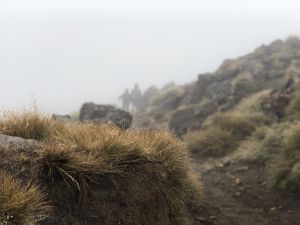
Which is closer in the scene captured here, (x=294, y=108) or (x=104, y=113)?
(x=294, y=108)

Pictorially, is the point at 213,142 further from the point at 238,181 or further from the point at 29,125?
the point at 29,125

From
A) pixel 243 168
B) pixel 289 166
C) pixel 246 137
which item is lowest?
pixel 243 168

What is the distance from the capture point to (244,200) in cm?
1068

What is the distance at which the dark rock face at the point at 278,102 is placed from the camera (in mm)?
16114

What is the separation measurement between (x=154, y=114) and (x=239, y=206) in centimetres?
1700

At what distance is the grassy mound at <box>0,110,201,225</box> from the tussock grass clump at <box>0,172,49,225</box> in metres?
0.36

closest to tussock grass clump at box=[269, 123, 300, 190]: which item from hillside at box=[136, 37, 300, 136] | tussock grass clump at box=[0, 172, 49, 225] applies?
tussock grass clump at box=[0, 172, 49, 225]

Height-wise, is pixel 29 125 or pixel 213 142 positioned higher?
pixel 29 125

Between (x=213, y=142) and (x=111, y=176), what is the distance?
395 inches

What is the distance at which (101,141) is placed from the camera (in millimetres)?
6277

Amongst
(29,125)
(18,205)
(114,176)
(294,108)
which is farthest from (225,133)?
(18,205)

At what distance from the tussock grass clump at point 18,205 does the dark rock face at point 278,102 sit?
41.0 ft

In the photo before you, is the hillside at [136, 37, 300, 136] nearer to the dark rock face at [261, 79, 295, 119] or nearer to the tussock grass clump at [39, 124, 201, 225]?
the dark rock face at [261, 79, 295, 119]

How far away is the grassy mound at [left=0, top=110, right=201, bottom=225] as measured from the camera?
550cm
